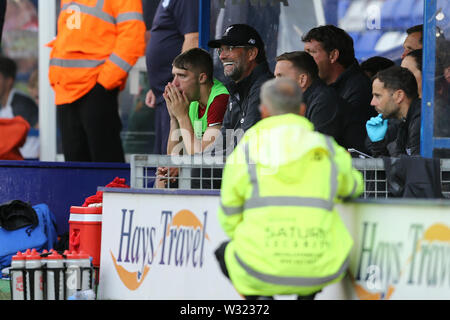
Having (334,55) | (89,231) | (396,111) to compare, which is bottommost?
(89,231)

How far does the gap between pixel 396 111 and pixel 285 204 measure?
2601mm

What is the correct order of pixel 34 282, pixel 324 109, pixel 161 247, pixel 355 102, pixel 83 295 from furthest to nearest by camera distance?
1. pixel 355 102
2. pixel 324 109
3. pixel 34 282
4. pixel 83 295
5. pixel 161 247

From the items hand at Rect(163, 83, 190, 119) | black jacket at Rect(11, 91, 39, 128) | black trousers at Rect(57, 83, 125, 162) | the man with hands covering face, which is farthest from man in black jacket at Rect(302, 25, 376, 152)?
black jacket at Rect(11, 91, 39, 128)

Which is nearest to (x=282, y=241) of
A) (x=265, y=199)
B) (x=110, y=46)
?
(x=265, y=199)

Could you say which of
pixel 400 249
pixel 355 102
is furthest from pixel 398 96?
pixel 400 249

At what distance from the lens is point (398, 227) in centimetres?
651

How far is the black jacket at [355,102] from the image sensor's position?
342 inches

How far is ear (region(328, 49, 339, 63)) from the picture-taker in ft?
31.5

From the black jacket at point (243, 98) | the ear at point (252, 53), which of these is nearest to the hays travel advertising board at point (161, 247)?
the black jacket at point (243, 98)

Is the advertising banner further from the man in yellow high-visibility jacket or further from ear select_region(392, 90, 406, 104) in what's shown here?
ear select_region(392, 90, 406, 104)

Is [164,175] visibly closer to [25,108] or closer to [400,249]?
[400,249]

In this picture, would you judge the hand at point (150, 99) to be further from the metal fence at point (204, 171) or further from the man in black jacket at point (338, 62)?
the metal fence at point (204, 171)

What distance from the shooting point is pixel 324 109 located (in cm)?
840

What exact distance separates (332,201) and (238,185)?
0.50 metres
